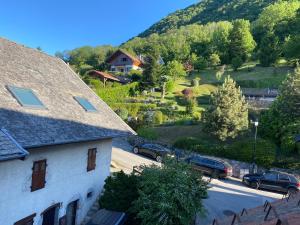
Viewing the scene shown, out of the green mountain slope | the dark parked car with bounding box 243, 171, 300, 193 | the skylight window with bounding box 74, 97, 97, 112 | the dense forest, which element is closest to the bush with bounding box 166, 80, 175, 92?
the dense forest

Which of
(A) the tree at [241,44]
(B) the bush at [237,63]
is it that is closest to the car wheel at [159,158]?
(B) the bush at [237,63]

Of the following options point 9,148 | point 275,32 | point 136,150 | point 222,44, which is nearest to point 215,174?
point 136,150

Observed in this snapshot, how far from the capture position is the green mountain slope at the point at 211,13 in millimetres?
139500

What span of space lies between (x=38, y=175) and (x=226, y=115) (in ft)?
78.2

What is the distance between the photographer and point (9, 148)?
33.3 ft

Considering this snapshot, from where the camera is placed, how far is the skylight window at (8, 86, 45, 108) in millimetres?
13594

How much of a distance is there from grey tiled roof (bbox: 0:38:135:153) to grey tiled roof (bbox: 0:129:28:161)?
1.80 feet

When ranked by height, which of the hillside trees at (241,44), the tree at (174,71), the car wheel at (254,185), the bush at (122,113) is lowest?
the car wheel at (254,185)

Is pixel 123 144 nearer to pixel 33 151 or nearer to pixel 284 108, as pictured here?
Answer: pixel 284 108

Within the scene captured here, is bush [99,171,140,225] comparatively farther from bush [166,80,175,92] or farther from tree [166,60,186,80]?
tree [166,60,186,80]

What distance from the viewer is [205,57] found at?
297 feet

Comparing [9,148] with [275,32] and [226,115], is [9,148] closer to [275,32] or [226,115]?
[226,115]

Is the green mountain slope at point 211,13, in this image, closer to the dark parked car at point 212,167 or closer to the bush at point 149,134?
the bush at point 149,134

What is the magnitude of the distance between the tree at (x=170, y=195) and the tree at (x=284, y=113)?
20.9m
